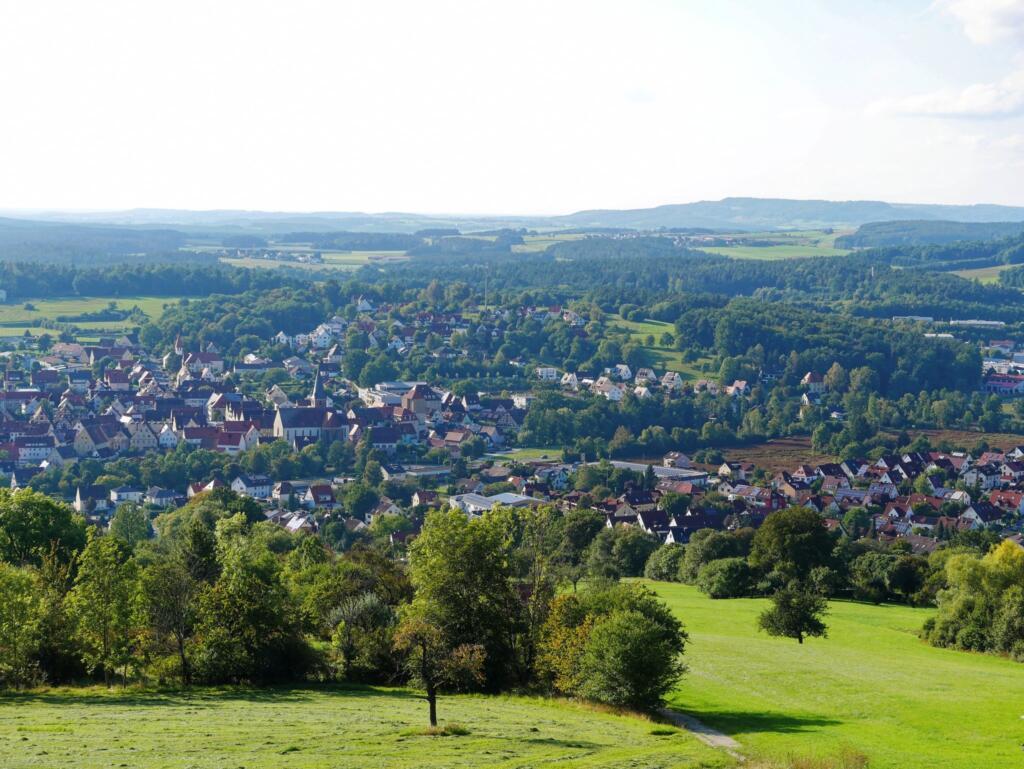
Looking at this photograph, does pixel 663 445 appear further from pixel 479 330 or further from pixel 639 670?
pixel 639 670

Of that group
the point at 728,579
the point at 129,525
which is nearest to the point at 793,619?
the point at 728,579

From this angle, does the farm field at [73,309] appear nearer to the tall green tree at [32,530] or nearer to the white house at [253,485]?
the white house at [253,485]

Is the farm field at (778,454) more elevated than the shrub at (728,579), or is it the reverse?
the shrub at (728,579)

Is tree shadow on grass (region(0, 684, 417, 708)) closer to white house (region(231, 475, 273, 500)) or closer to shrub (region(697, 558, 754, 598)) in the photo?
shrub (region(697, 558, 754, 598))

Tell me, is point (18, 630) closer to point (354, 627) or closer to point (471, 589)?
point (354, 627)

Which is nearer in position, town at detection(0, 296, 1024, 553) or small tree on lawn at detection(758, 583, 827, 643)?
small tree on lawn at detection(758, 583, 827, 643)

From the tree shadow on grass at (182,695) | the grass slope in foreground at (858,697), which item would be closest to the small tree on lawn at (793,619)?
the grass slope in foreground at (858,697)

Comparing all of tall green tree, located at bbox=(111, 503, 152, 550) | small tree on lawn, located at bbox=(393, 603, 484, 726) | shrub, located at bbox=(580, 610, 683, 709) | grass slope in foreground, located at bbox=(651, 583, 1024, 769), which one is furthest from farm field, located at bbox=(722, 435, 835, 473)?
shrub, located at bbox=(580, 610, 683, 709)
